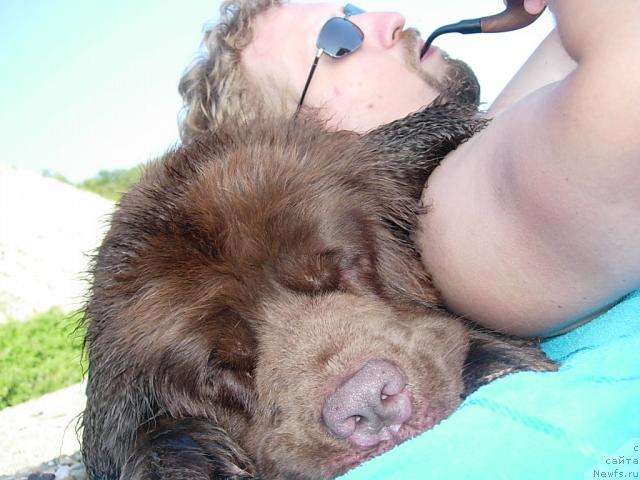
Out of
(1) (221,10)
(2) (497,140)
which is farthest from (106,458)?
(1) (221,10)

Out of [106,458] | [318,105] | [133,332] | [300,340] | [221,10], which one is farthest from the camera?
[221,10]

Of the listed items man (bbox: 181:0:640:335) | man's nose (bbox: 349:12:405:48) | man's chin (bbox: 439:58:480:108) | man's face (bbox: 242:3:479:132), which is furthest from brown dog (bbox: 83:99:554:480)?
man's nose (bbox: 349:12:405:48)

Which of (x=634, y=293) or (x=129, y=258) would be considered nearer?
(x=634, y=293)

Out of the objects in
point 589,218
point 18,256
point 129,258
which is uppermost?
point 589,218

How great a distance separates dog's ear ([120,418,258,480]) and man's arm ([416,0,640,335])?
953 mm

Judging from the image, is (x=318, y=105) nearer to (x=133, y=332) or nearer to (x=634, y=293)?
(x=133, y=332)

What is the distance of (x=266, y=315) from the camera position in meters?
2.42

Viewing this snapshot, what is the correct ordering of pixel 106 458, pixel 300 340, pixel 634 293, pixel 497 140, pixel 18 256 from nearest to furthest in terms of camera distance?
pixel 497 140
pixel 634 293
pixel 300 340
pixel 106 458
pixel 18 256

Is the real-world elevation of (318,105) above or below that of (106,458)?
above

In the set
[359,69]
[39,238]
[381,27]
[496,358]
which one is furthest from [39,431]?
[39,238]

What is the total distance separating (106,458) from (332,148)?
1.53 m

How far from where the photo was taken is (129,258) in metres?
2.58

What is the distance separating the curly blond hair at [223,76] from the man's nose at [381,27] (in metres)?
0.71

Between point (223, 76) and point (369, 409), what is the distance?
291 centimetres
